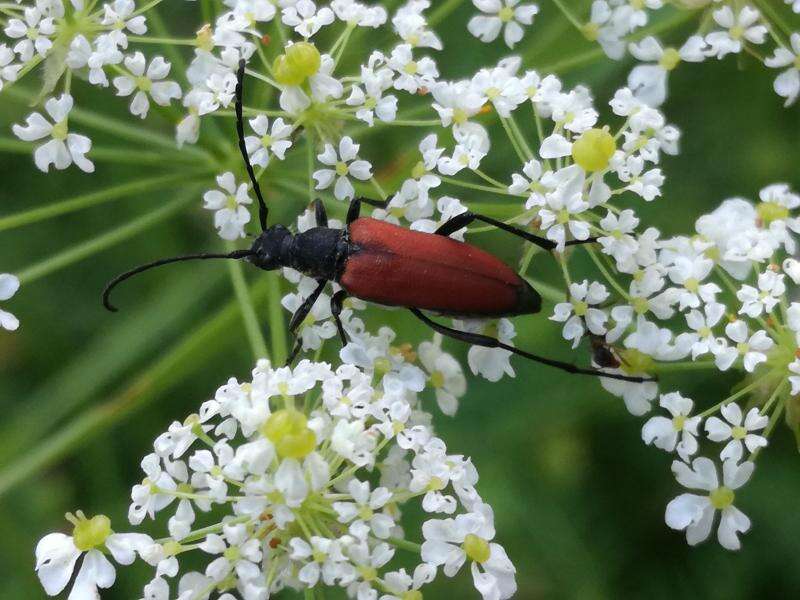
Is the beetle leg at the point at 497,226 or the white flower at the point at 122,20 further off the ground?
the white flower at the point at 122,20

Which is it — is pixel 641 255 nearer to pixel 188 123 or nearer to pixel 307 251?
pixel 307 251

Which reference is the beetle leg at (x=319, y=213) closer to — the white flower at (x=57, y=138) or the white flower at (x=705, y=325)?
the white flower at (x=57, y=138)

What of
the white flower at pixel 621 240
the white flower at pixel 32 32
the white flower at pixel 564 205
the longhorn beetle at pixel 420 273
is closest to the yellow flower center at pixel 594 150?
the white flower at pixel 564 205

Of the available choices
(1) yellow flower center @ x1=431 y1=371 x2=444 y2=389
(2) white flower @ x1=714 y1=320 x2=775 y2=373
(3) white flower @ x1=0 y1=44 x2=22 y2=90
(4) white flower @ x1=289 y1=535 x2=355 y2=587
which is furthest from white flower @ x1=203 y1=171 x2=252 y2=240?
(2) white flower @ x1=714 y1=320 x2=775 y2=373

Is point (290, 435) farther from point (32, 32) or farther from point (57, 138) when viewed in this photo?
point (32, 32)

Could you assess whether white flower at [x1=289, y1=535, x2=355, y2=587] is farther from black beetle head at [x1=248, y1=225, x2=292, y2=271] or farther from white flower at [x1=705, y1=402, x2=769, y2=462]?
white flower at [x1=705, y1=402, x2=769, y2=462]

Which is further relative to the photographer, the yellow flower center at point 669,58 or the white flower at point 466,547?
the yellow flower center at point 669,58

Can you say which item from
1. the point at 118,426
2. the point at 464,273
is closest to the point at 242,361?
the point at 118,426
